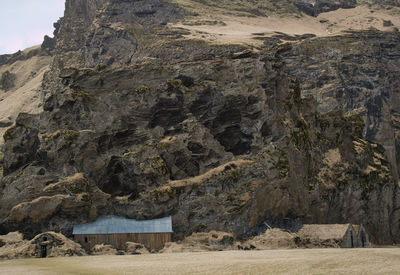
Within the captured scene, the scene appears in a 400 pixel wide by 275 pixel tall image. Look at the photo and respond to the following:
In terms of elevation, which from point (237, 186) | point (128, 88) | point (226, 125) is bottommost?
point (237, 186)

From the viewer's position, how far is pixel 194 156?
259 ft

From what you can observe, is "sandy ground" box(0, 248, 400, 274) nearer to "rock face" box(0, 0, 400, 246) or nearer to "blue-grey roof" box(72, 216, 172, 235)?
"blue-grey roof" box(72, 216, 172, 235)

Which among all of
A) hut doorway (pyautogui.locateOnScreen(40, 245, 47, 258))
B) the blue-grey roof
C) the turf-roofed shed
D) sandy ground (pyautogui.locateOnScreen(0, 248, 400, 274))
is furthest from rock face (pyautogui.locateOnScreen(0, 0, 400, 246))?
sandy ground (pyautogui.locateOnScreen(0, 248, 400, 274))

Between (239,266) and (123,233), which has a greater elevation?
(239,266)

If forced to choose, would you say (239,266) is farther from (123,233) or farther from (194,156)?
(194,156)

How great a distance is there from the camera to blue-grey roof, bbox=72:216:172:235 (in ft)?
227

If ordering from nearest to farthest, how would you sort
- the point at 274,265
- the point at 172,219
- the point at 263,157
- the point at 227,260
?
1. the point at 274,265
2. the point at 227,260
3. the point at 172,219
4. the point at 263,157

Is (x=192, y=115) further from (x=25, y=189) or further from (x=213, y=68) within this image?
(x=25, y=189)

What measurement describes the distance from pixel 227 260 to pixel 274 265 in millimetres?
6255

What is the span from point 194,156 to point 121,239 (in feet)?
55.2

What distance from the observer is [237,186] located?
7425 cm

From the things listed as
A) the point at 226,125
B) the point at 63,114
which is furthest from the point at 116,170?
the point at 226,125

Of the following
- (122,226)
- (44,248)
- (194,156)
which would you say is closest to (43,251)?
(44,248)

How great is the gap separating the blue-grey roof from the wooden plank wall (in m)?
0.54
